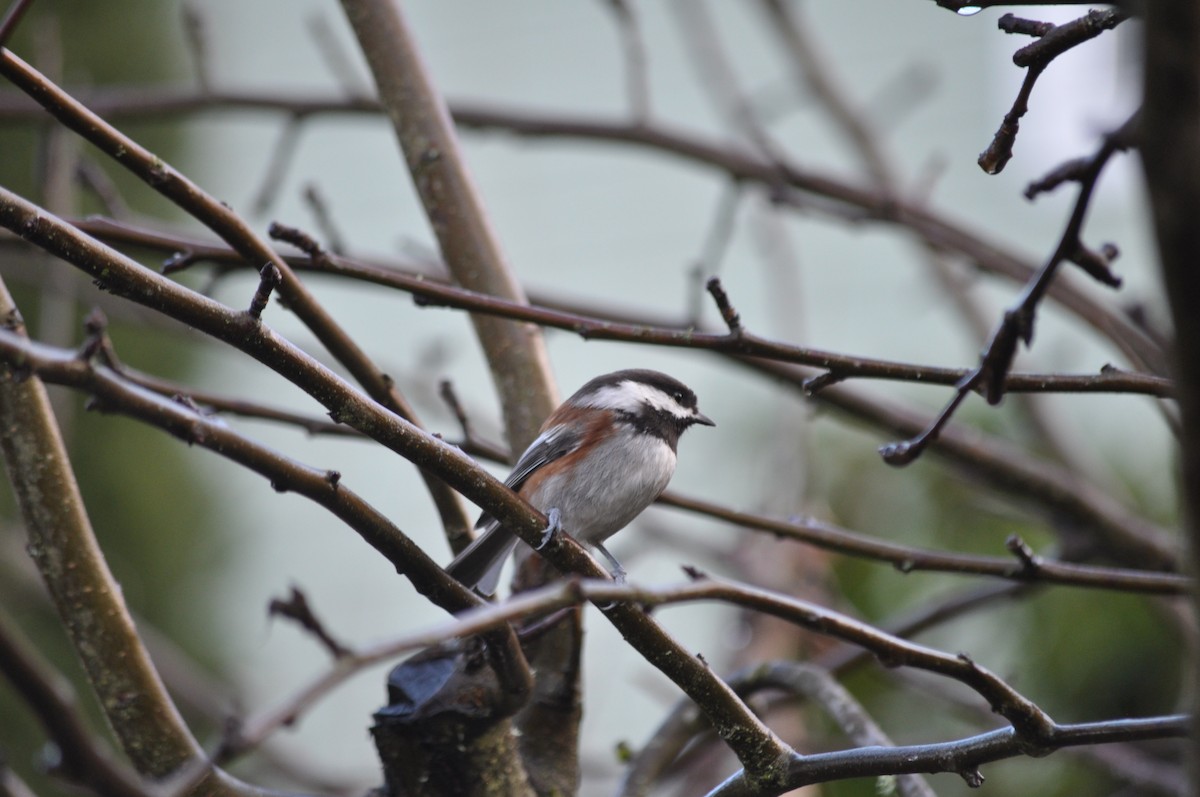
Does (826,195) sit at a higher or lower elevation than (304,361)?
higher

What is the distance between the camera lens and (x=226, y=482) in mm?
7012

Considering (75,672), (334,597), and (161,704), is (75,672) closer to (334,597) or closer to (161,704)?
(334,597)

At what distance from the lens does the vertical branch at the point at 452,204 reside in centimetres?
243

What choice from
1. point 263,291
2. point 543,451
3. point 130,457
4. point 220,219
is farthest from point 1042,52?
point 130,457

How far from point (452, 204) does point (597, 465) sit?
0.69 m

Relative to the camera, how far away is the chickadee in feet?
7.84

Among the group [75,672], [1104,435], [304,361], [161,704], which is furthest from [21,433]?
[1104,435]

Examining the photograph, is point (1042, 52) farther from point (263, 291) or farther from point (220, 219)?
point (220, 219)

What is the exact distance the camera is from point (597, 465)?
258 cm

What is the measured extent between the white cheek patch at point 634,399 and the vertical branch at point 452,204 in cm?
27

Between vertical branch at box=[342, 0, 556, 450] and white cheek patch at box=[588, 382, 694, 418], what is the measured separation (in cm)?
27

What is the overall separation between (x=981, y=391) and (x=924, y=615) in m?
1.35

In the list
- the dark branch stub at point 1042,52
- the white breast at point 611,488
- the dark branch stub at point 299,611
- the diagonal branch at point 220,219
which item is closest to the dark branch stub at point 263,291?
the diagonal branch at point 220,219

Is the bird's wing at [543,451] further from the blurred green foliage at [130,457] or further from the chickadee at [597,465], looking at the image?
the blurred green foliage at [130,457]
